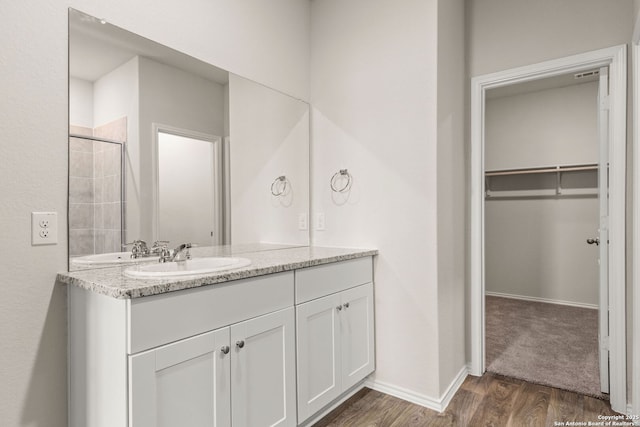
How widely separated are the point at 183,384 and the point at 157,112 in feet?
4.22

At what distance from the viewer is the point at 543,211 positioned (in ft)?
14.7

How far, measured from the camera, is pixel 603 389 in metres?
2.21

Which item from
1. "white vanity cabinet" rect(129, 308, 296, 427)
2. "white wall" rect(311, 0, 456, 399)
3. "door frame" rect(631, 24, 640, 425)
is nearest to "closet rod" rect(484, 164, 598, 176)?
"door frame" rect(631, 24, 640, 425)

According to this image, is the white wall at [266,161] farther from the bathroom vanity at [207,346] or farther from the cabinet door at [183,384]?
the cabinet door at [183,384]

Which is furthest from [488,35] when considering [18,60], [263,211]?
[18,60]

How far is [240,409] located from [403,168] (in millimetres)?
1567

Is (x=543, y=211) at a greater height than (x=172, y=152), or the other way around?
(x=172, y=152)

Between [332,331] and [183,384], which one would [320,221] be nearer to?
[332,331]

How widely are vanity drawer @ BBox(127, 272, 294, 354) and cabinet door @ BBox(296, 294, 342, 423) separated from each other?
0.64ft

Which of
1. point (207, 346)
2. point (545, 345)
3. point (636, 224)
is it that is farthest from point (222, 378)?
point (545, 345)

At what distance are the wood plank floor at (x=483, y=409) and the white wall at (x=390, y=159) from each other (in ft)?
0.48


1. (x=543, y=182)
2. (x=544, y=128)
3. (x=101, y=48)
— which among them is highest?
(x=544, y=128)

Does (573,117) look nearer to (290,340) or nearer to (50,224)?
(290,340)

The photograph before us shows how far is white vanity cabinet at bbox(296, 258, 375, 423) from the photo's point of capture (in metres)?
1.79
